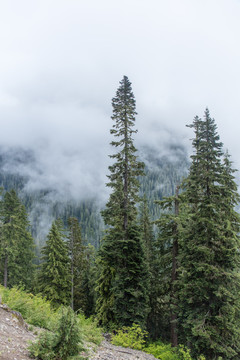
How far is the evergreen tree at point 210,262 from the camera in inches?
575

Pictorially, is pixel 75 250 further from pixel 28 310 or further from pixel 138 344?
pixel 28 310

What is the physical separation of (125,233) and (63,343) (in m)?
14.0

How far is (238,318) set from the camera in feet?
56.6

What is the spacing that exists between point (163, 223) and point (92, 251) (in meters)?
28.7

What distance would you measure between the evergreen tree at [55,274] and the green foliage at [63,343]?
24.0 meters

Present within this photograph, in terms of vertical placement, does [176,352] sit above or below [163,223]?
below

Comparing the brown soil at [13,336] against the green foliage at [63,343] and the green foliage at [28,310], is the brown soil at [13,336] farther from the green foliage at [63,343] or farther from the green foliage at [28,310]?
the green foliage at [28,310]

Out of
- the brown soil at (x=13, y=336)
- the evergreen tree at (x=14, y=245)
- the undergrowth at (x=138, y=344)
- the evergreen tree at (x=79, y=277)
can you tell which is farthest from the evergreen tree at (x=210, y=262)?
the evergreen tree at (x=79, y=277)

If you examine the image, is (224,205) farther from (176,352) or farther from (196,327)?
(176,352)

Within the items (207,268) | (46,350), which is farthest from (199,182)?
(46,350)

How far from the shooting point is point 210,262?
15.5 metres

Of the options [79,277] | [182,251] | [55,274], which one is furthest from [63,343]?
[79,277]

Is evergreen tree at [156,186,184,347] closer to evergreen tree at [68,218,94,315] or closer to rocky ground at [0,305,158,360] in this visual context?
rocky ground at [0,305,158,360]

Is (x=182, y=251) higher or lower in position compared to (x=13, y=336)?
higher
